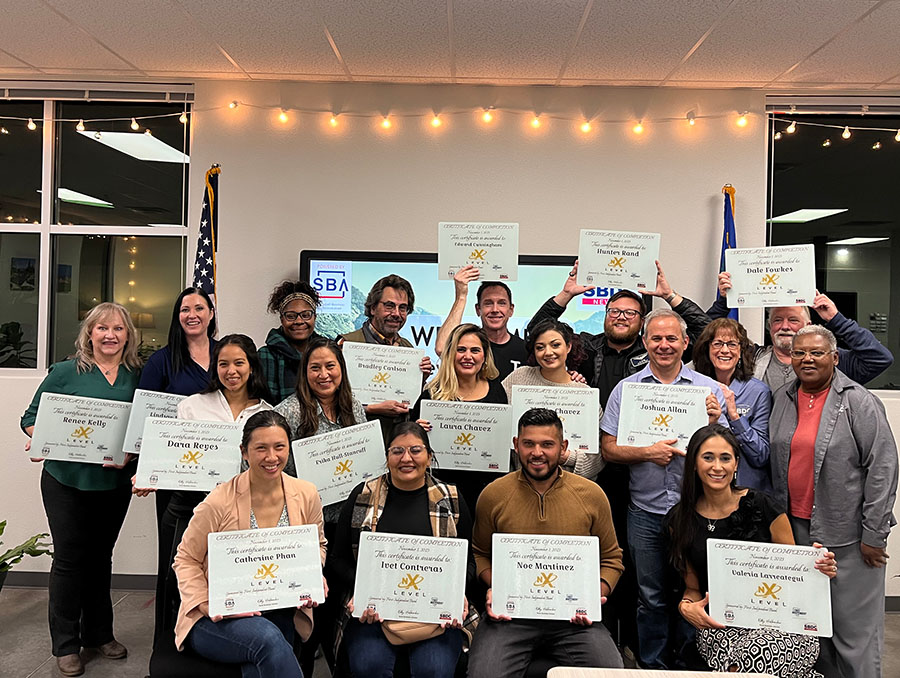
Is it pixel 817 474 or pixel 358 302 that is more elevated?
pixel 358 302

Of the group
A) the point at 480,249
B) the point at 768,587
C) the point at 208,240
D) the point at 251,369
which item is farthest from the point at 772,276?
the point at 208,240

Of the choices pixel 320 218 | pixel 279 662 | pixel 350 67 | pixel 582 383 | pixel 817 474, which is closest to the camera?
pixel 279 662

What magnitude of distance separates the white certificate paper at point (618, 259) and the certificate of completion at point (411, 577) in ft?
5.56

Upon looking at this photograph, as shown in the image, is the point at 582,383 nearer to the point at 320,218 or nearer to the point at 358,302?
the point at 358,302

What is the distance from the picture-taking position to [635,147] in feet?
16.4

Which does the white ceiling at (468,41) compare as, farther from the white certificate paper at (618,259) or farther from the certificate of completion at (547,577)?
the certificate of completion at (547,577)

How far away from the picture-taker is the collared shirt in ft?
10.8

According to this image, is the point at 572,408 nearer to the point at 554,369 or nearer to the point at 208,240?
the point at 554,369

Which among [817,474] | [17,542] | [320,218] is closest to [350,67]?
[320,218]

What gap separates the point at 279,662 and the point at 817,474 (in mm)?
2271

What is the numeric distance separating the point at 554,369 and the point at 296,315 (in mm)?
1309

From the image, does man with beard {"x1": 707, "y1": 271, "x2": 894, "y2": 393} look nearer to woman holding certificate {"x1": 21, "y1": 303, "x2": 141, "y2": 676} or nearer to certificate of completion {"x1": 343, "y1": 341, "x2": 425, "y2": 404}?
certificate of completion {"x1": 343, "y1": 341, "x2": 425, "y2": 404}

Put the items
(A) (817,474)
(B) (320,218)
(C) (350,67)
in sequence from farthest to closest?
1. (B) (320,218)
2. (C) (350,67)
3. (A) (817,474)

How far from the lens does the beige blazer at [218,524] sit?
2.75 meters
